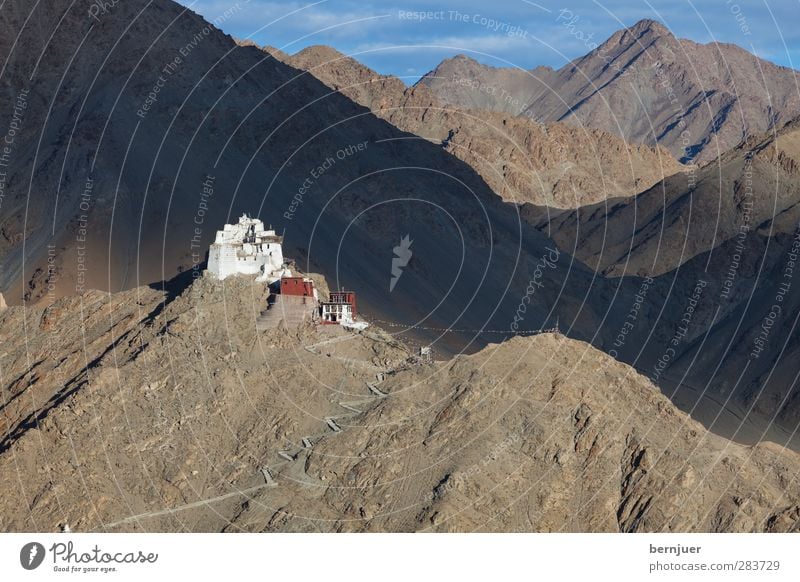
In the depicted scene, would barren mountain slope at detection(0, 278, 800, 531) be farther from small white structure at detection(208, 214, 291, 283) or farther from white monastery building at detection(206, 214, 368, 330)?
small white structure at detection(208, 214, 291, 283)

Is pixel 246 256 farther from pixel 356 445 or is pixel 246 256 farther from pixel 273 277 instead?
pixel 356 445

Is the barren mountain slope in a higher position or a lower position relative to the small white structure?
lower

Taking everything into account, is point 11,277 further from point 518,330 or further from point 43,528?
point 43,528

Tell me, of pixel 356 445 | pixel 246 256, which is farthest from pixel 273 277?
pixel 356 445

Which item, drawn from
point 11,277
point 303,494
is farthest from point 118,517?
point 11,277

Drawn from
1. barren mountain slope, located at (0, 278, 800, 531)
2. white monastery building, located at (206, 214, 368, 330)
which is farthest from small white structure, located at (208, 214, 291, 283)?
barren mountain slope, located at (0, 278, 800, 531)
